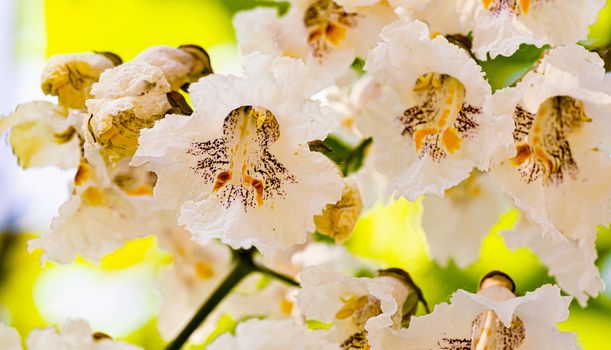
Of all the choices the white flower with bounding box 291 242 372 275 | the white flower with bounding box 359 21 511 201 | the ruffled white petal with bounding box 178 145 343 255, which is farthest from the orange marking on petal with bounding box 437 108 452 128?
the white flower with bounding box 291 242 372 275

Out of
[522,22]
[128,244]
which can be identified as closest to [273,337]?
[522,22]

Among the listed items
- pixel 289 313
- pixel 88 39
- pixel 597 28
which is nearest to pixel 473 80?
pixel 597 28

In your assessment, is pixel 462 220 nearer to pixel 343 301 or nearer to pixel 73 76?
pixel 343 301

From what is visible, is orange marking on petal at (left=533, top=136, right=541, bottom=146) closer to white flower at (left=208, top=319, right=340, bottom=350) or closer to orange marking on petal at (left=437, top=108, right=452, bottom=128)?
orange marking on petal at (left=437, top=108, right=452, bottom=128)

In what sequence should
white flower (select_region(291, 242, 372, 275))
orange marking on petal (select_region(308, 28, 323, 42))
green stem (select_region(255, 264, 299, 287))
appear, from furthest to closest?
white flower (select_region(291, 242, 372, 275)) < green stem (select_region(255, 264, 299, 287)) < orange marking on petal (select_region(308, 28, 323, 42))

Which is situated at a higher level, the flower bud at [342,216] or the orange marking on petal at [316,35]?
the orange marking on petal at [316,35]

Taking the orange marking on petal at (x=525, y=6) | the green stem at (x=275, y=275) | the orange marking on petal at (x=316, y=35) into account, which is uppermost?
the orange marking on petal at (x=525, y=6)

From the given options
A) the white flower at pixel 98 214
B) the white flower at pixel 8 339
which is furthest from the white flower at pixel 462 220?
the white flower at pixel 8 339

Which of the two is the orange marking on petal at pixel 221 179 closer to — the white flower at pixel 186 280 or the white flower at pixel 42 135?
the white flower at pixel 42 135
